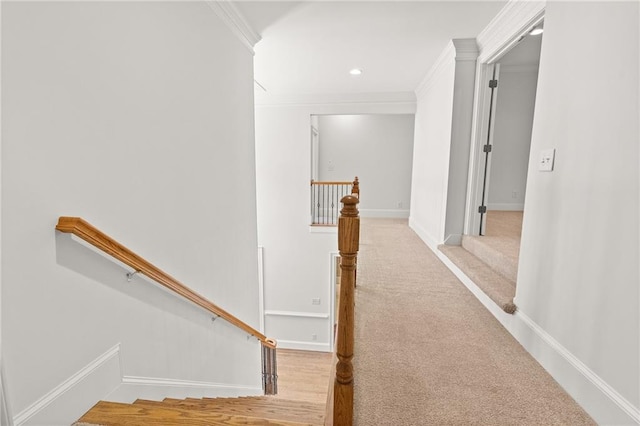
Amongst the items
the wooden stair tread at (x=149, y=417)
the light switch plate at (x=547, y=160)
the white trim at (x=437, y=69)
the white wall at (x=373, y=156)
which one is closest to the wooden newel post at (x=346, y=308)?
the wooden stair tread at (x=149, y=417)

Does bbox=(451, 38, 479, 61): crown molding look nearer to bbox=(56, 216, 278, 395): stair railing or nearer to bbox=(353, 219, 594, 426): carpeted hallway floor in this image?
bbox=(353, 219, 594, 426): carpeted hallway floor

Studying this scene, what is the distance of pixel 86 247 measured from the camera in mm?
1266

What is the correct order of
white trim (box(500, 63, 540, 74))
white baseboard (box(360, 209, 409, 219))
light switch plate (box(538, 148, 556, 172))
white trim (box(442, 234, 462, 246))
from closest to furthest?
light switch plate (box(538, 148, 556, 172)) → white trim (box(442, 234, 462, 246)) → white trim (box(500, 63, 540, 74)) → white baseboard (box(360, 209, 409, 219))

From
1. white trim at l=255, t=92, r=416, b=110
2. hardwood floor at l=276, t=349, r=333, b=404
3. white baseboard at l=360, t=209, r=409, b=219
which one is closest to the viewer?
hardwood floor at l=276, t=349, r=333, b=404

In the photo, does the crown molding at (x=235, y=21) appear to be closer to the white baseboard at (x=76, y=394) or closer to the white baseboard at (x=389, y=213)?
the white baseboard at (x=76, y=394)

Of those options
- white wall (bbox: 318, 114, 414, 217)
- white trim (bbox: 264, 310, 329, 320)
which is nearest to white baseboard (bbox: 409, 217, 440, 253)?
white wall (bbox: 318, 114, 414, 217)

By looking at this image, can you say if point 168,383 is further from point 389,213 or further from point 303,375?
point 389,213

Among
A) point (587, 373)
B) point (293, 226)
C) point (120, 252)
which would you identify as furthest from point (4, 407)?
point (293, 226)

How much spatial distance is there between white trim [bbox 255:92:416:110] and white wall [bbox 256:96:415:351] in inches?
0.7

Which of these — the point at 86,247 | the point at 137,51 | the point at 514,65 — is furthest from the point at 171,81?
the point at 514,65

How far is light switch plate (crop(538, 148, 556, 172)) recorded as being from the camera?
5.49 ft

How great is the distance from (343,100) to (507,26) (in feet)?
11.1

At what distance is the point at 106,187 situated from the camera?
4.44 feet

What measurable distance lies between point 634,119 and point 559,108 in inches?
19.7
